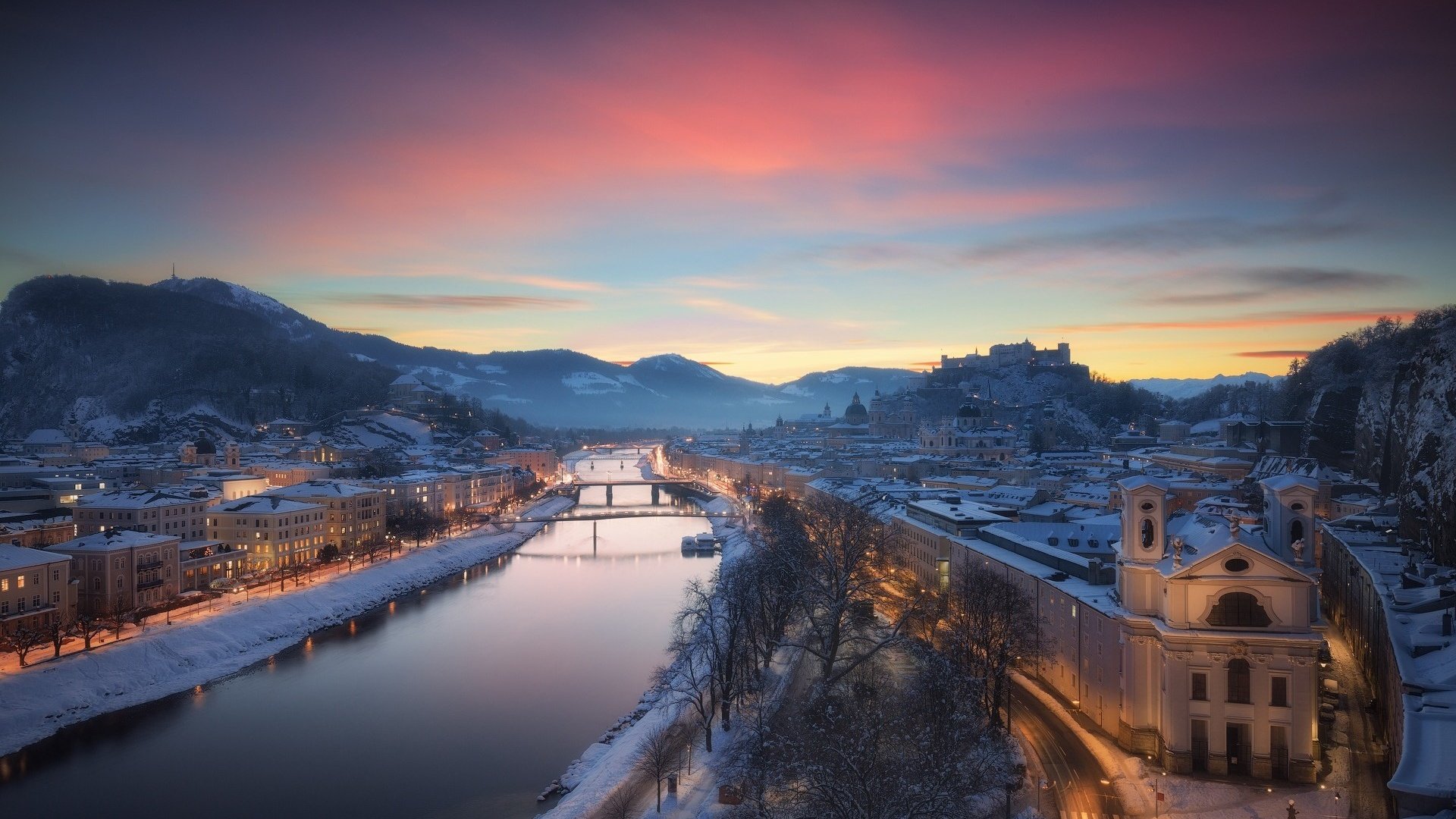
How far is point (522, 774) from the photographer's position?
16.5 meters

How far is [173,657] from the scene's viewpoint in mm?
22641

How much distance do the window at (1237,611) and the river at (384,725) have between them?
12.2 metres

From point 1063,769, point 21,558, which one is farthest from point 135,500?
point 1063,769

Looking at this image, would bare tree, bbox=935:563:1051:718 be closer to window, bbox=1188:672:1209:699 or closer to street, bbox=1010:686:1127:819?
street, bbox=1010:686:1127:819

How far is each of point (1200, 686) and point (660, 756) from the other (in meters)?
9.25

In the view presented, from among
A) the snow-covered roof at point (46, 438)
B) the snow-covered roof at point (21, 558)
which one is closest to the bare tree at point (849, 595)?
the snow-covered roof at point (21, 558)

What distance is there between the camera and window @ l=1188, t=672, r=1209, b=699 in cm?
1490

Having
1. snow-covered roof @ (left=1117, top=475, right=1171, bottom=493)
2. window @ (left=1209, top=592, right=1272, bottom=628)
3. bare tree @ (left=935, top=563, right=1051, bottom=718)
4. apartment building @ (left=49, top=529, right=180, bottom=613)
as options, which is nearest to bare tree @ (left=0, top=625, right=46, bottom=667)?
apartment building @ (left=49, top=529, right=180, bottom=613)

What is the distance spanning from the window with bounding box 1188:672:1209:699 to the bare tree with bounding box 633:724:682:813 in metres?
8.97

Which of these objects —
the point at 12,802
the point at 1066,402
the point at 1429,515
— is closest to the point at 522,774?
the point at 12,802

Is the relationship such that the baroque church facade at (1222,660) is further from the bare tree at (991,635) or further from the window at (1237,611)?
the bare tree at (991,635)

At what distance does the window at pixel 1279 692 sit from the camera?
14508mm

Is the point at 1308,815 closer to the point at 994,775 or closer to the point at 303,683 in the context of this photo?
the point at 994,775

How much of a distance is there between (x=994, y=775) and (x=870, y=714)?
206cm
